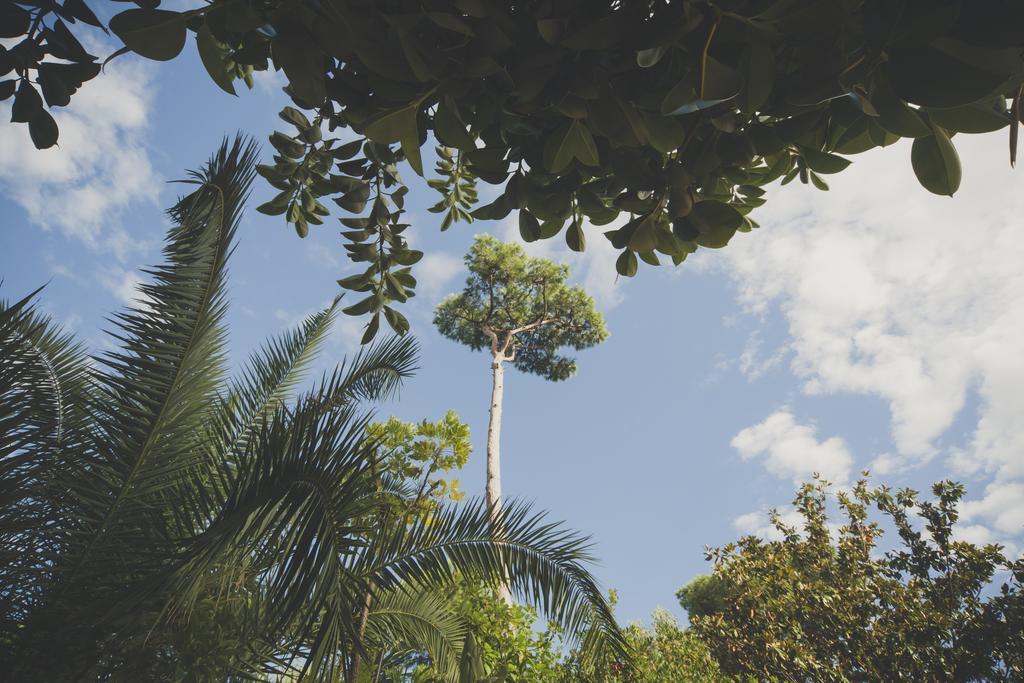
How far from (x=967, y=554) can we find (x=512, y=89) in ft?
26.9

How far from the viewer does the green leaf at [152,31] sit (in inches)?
28.2

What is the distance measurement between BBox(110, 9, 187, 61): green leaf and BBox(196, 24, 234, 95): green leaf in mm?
38

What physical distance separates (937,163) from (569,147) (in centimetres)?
50

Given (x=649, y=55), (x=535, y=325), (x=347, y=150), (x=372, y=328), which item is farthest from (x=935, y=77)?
(x=535, y=325)

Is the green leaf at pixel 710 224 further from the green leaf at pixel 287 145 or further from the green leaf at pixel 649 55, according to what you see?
the green leaf at pixel 287 145

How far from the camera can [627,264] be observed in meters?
1.19

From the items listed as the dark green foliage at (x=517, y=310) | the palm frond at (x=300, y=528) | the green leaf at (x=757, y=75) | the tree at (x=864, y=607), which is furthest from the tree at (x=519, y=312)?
the green leaf at (x=757, y=75)

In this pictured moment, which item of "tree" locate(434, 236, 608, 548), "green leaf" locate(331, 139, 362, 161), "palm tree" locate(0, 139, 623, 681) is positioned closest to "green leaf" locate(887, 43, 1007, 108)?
"green leaf" locate(331, 139, 362, 161)

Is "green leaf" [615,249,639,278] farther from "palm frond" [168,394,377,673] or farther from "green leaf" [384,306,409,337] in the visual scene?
"palm frond" [168,394,377,673]

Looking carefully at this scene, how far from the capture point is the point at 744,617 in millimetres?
6969

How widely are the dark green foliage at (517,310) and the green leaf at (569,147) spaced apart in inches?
545

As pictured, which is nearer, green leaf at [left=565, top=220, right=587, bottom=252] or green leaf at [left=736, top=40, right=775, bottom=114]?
green leaf at [left=736, top=40, right=775, bottom=114]

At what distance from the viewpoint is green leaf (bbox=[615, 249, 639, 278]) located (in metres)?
1.18

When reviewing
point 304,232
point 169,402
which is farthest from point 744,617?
point 304,232
